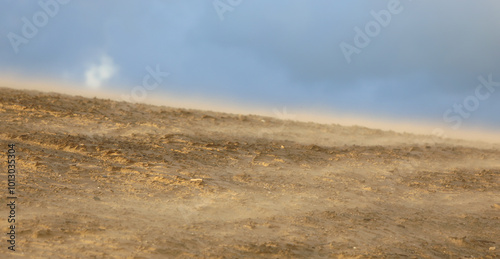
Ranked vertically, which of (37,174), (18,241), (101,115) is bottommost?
(18,241)

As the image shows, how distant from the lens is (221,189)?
900cm

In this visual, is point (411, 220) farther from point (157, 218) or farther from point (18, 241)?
point (18, 241)

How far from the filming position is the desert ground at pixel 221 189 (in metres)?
6.82

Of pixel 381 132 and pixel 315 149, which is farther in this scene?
pixel 381 132

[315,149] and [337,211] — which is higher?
[315,149]

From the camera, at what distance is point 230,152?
11523mm

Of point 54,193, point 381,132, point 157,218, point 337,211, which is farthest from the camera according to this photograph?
point 381,132

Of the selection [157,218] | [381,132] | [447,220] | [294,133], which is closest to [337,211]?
[447,220]

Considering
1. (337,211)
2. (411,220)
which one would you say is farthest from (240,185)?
(411,220)

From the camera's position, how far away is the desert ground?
6.82 m

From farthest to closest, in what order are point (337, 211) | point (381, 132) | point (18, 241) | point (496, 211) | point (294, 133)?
point (381, 132) < point (294, 133) < point (496, 211) < point (337, 211) < point (18, 241)

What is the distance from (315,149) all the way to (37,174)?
6.46 m

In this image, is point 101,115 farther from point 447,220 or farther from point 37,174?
point 447,220

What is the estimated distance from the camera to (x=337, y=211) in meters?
8.59
